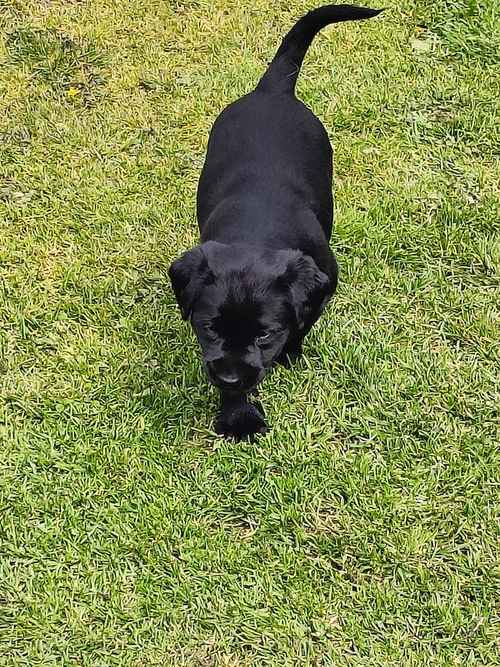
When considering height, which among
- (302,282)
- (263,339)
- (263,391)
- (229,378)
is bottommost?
(263,391)

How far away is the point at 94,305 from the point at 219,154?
2.97 ft

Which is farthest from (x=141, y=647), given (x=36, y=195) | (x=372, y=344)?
(x=36, y=195)

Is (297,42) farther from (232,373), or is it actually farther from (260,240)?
(232,373)

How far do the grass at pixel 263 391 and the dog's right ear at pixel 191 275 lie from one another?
75cm

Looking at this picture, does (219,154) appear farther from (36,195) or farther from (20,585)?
(20,585)

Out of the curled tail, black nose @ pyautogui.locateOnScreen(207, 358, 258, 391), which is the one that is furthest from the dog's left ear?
the curled tail

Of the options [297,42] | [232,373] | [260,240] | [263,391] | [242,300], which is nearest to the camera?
[242,300]

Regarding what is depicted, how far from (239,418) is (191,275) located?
28.8 inches

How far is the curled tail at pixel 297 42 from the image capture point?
137 inches

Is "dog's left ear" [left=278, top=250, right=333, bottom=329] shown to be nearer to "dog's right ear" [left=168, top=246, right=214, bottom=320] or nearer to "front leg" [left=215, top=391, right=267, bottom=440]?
"dog's right ear" [left=168, top=246, right=214, bottom=320]

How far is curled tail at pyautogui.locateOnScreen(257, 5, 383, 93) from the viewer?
3.48m

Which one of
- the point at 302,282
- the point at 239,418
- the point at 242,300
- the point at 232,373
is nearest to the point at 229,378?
the point at 232,373

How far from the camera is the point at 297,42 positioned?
3582 mm

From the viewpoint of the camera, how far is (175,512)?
306cm
